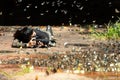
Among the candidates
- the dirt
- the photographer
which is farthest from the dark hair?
the dirt

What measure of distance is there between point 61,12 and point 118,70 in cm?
958

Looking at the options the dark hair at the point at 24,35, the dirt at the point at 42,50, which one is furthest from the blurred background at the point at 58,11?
the dark hair at the point at 24,35

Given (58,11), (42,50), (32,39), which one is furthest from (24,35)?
(58,11)

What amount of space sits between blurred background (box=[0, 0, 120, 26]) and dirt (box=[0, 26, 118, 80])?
161 cm

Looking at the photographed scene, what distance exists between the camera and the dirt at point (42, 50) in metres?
5.89

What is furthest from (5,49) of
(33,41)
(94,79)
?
(94,79)

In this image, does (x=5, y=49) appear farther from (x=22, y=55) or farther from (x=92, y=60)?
(x=92, y=60)

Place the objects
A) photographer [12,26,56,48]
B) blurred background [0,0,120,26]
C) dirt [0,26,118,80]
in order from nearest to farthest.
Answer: dirt [0,26,118,80] < photographer [12,26,56,48] < blurred background [0,0,120,26]

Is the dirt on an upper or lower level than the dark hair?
lower

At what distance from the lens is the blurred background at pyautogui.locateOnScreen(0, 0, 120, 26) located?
1583 cm

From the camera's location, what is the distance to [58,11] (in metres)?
16.5

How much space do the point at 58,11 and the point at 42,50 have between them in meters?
6.96

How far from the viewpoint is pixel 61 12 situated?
16344mm

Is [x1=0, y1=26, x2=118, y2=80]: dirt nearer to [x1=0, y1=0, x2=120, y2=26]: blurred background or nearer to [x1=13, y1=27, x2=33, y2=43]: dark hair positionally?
[x1=13, y1=27, x2=33, y2=43]: dark hair
